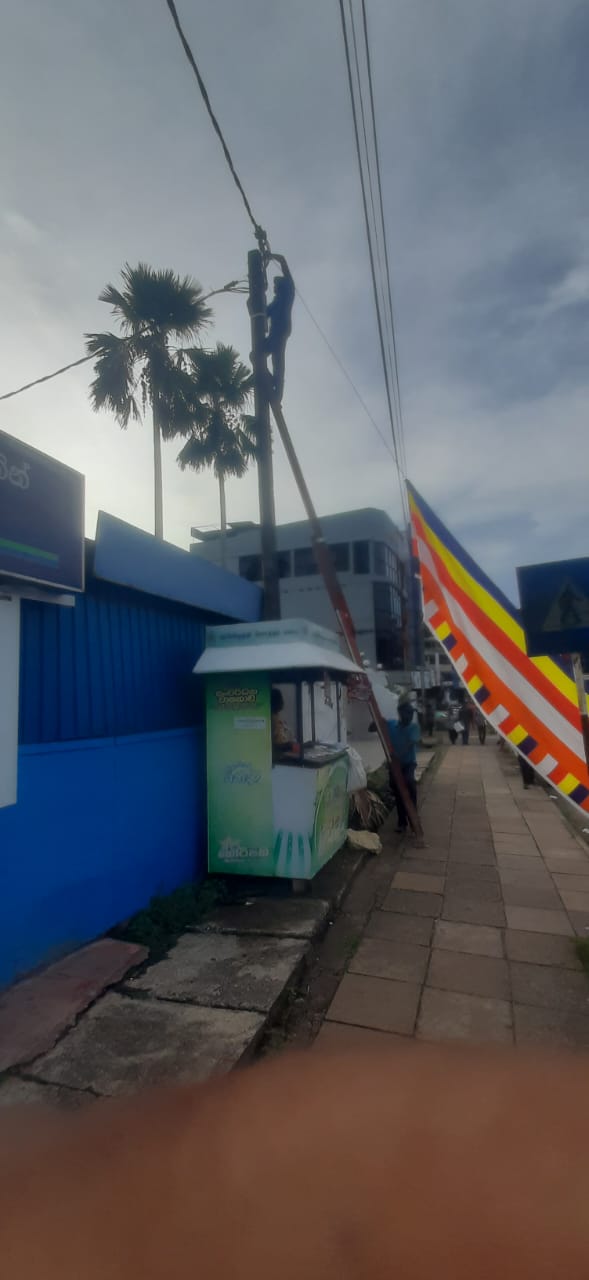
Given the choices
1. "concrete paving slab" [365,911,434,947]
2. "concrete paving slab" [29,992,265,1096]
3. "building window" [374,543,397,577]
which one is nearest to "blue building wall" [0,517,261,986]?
"concrete paving slab" [29,992,265,1096]

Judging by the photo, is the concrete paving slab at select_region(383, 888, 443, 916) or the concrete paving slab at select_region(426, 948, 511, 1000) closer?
the concrete paving slab at select_region(426, 948, 511, 1000)

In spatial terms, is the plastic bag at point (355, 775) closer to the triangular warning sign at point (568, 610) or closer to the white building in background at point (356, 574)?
the triangular warning sign at point (568, 610)

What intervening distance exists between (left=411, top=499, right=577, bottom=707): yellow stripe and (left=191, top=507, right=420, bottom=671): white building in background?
2629cm

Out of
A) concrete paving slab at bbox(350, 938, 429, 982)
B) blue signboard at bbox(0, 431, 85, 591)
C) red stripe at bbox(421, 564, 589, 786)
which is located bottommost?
concrete paving slab at bbox(350, 938, 429, 982)

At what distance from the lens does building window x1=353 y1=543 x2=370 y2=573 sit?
33094mm

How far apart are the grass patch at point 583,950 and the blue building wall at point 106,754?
11.7ft

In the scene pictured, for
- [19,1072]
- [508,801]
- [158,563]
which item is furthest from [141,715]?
[508,801]

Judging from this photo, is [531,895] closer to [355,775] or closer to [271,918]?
[355,775]

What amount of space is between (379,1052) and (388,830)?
5.94m

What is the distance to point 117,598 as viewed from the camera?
209 inches

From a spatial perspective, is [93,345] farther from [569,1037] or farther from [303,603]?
[303,603]

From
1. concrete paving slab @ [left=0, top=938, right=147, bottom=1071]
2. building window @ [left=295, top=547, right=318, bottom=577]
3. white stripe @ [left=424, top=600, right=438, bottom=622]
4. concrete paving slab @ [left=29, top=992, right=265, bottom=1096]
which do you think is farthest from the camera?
building window @ [left=295, top=547, right=318, bottom=577]

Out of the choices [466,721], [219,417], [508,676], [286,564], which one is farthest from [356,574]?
[508,676]

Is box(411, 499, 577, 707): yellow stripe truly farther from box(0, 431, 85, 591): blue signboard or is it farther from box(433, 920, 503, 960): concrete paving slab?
box(0, 431, 85, 591): blue signboard
